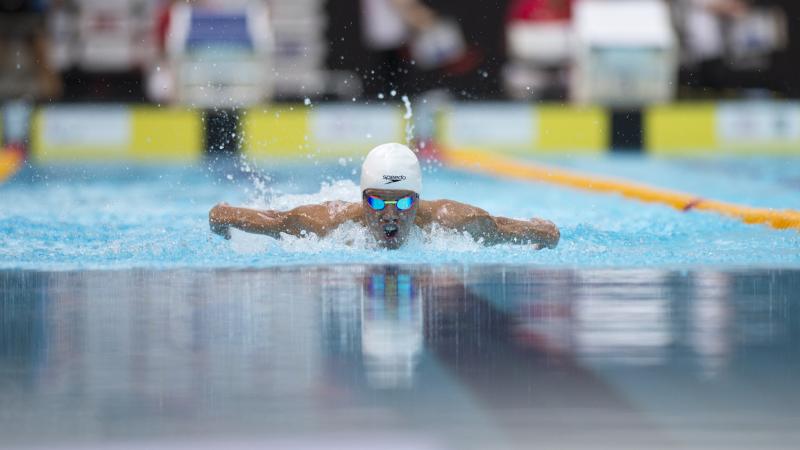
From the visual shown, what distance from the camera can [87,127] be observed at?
1324 cm

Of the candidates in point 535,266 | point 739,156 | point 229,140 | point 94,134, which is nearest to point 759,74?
point 739,156

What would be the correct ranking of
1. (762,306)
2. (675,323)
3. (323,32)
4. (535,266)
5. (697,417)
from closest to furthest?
1. (697,417)
2. (675,323)
3. (762,306)
4. (535,266)
5. (323,32)

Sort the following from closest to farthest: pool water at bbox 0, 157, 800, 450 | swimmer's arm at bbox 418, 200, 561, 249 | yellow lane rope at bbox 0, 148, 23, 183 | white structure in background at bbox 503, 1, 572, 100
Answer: pool water at bbox 0, 157, 800, 450 → swimmer's arm at bbox 418, 200, 561, 249 → yellow lane rope at bbox 0, 148, 23, 183 → white structure in background at bbox 503, 1, 572, 100

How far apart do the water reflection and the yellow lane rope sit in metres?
6.55

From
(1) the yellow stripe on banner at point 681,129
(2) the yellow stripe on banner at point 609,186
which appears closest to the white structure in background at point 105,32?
(2) the yellow stripe on banner at point 609,186

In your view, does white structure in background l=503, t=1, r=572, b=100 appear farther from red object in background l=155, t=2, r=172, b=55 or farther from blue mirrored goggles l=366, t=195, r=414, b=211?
blue mirrored goggles l=366, t=195, r=414, b=211

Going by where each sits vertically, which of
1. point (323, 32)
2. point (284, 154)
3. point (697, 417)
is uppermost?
point (323, 32)

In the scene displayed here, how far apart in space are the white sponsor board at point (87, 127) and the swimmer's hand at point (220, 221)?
6645 millimetres

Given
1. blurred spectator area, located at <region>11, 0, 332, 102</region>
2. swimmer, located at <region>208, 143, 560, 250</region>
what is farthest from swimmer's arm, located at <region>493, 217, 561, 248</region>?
blurred spectator area, located at <region>11, 0, 332, 102</region>

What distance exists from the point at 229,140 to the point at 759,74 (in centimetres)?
542

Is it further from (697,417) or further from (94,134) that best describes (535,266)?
(94,134)

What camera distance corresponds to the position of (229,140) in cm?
1335

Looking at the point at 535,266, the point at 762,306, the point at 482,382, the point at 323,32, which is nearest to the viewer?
the point at 482,382

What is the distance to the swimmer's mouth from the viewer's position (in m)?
6.46
